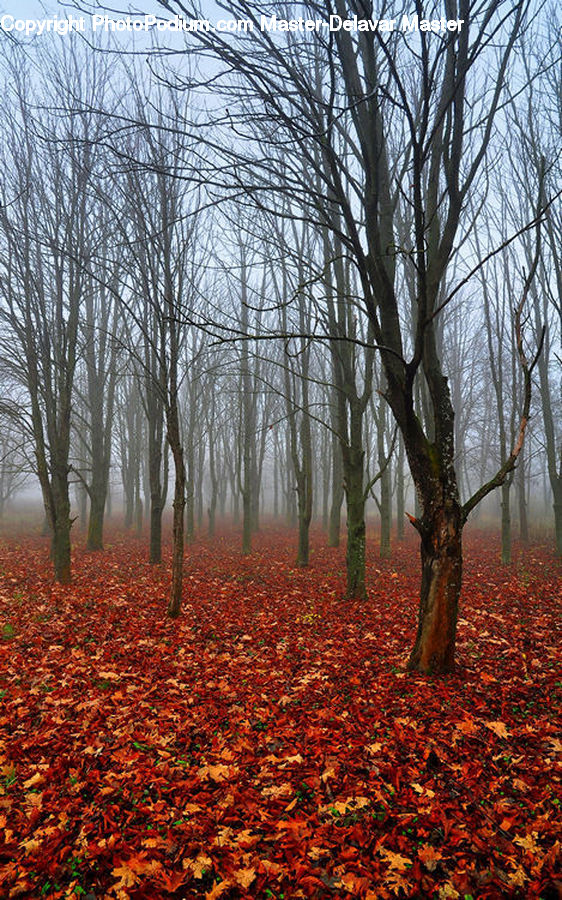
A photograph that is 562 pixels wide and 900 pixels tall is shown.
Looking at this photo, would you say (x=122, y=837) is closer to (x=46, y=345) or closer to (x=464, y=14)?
(x=464, y=14)

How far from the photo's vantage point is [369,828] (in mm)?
2354

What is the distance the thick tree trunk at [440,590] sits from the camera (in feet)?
13.0

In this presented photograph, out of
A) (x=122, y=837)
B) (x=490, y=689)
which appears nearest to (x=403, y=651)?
(x=490, y=689)

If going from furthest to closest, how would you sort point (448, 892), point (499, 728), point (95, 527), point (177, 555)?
1. point (95, 527)
2. point (177, 555)
3. point (499, 728)
4. point (448, 892)

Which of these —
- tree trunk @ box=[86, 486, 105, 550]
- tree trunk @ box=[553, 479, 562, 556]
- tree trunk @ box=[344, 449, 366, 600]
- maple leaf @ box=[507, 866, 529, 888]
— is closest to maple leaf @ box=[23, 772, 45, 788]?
maple leaf @ box=[507, 866, 529, 888]

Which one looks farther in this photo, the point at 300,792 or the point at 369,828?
the point at 300,792

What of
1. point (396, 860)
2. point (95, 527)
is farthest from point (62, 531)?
point (396, 860)

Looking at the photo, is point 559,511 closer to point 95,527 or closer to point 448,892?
point 448,892

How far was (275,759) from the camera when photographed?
3000 mm

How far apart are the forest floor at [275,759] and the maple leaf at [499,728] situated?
0.15ft

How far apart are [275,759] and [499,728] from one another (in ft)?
5.55

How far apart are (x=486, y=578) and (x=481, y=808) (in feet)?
24.1

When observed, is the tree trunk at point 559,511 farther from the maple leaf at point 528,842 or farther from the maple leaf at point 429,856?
the maple leaf at point 429,856

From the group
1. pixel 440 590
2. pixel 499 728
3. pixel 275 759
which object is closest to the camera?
pixel 275 759
